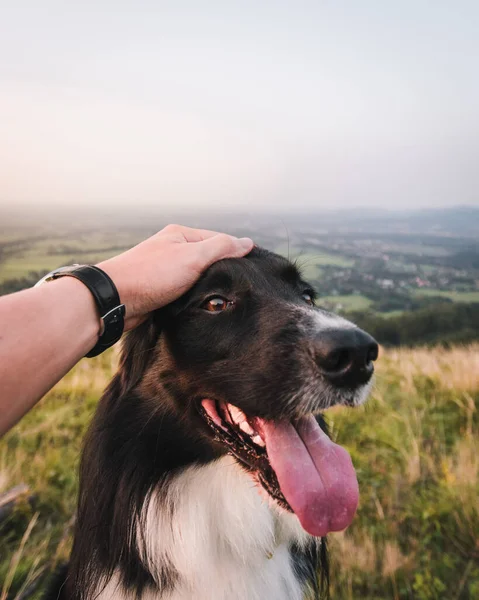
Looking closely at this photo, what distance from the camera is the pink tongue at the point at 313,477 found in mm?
2291

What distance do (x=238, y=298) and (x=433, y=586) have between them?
255 cm

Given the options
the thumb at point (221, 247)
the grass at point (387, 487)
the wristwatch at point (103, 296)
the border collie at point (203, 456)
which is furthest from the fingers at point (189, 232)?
the grass at point (387, 487)

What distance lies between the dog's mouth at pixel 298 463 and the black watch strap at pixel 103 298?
2.38 ft

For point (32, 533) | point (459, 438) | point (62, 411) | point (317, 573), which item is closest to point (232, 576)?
point (317, 573)

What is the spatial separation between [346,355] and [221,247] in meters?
0.92

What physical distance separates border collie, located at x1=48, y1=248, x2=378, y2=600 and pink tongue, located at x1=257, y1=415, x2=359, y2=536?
1 centimetres

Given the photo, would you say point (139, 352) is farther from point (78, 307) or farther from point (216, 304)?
point (78, 307)

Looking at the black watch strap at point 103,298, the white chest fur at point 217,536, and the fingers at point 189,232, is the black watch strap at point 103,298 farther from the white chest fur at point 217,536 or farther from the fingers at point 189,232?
the white chest fur at point 217,536

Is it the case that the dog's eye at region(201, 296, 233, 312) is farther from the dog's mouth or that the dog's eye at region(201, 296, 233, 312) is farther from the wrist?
the wrist

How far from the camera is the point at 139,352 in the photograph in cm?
→ 292

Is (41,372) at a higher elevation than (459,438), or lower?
higher

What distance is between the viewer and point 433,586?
11.8 ft

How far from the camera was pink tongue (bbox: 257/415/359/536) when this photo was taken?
2.29 m

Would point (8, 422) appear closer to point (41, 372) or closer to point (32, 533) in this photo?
point (41, 372)
